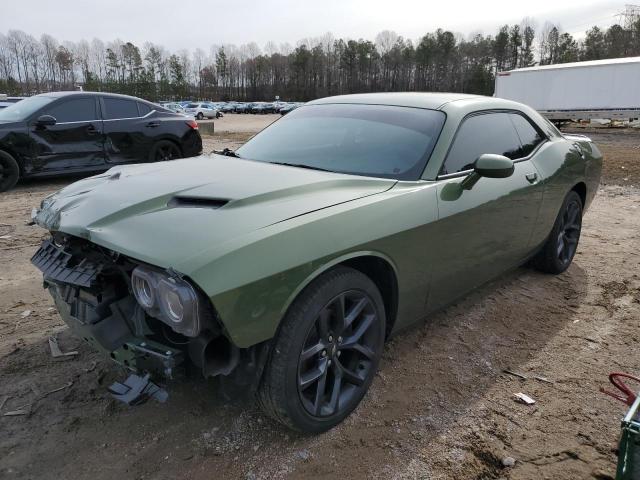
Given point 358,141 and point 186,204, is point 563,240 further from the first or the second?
point 186,204

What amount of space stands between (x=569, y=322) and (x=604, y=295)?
728 millimetres

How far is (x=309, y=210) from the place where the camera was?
227 cm

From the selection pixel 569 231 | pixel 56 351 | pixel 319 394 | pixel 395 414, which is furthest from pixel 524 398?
pixel 56 351

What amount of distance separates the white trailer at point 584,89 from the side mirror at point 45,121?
24.0 metres

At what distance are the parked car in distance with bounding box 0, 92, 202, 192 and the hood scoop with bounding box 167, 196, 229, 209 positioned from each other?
20.9 ft

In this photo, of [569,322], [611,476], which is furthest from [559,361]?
[611,476]

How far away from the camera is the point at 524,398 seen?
271cm

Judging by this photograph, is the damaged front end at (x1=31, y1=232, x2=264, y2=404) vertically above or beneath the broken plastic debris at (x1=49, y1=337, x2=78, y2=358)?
above

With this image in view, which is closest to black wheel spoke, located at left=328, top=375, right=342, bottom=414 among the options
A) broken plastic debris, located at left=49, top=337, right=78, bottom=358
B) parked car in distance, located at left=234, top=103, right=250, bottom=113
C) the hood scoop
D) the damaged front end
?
the damaged front end

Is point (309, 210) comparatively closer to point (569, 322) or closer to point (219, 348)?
point (219, 348)

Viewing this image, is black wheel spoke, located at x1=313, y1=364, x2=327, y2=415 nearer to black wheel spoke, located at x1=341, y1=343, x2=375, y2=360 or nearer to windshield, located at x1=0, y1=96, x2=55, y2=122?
black wheel spoke, located at x1=341, y1=343, x2=375, y2=360

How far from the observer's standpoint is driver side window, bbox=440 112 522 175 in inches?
120

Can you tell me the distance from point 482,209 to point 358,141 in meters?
0.87

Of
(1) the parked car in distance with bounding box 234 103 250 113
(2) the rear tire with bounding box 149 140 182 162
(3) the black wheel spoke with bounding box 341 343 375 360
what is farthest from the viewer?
(1) the parked car in distance with bounding box 234 103 250 113
